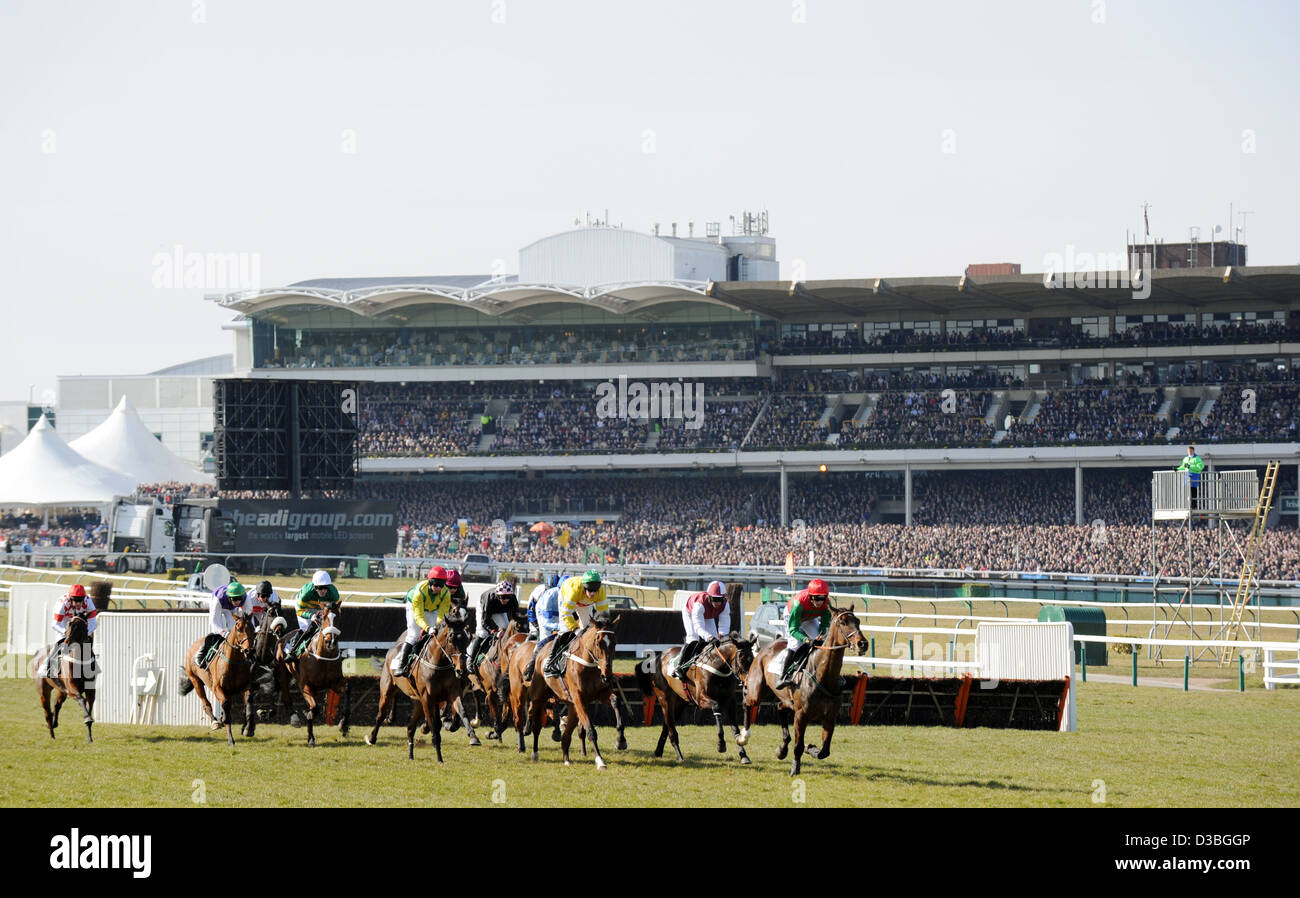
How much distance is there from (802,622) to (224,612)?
7.11 m

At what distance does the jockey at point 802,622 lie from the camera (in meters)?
14.4

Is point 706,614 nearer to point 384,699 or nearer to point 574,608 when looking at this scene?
point 574,608

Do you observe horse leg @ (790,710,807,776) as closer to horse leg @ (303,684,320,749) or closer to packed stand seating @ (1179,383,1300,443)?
horse leg @ (303,684,320,749)

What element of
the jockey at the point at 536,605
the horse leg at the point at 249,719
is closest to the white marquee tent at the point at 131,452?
the horse leg at the point at 249,719

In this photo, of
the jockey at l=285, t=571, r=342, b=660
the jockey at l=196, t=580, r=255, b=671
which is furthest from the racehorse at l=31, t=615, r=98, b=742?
the jockey at l=285, t=571, r=342, b=660

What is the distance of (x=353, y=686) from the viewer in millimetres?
18391

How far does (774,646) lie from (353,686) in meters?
5.93

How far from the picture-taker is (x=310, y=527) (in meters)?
47.5

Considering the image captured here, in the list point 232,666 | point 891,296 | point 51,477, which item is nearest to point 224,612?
point 232,666

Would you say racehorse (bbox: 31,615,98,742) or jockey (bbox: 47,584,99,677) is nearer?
racehorse (bbox: 31,615,98,742)

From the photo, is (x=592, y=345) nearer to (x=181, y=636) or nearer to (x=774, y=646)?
(x=181, y=636)

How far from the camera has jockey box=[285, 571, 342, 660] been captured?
16.9 metres

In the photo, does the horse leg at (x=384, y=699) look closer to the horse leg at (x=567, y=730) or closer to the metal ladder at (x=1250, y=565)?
the horse leg at (x=567, y=730)

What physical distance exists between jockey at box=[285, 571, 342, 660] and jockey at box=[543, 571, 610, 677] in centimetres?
291
